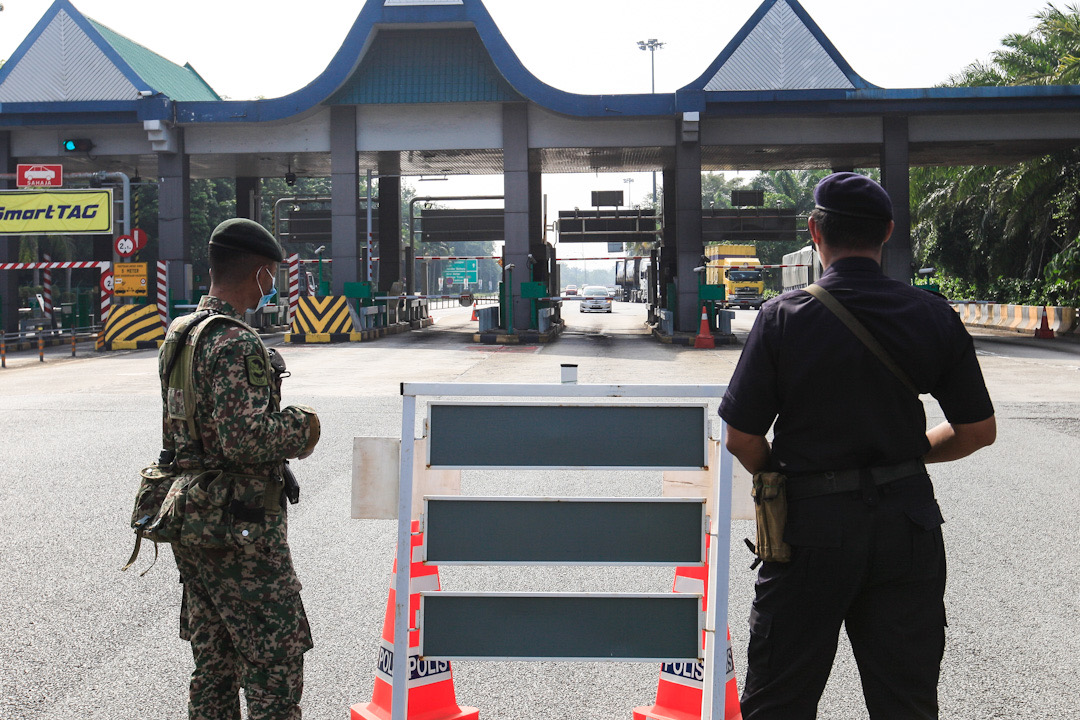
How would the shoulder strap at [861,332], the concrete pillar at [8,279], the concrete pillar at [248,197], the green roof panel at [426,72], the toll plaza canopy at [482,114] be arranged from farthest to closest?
the concrete pillar at [248,197], the concrete pillar at [8,279], the green roof panel at [426,72], the toll plaza canopy at [482,114], the shoulder strap at [861,332]

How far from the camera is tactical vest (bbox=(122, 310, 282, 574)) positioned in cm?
302

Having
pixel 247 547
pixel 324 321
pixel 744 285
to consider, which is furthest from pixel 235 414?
pixel 744 285

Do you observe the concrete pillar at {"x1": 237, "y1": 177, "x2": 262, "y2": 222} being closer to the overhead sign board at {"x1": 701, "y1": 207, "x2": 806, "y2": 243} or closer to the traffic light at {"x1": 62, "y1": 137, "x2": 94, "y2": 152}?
the traffic light at {"x1": 62, "y1": 137, "x2": 94, "y2": 152}

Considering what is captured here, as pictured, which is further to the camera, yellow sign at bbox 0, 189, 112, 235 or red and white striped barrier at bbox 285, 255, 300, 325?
red and white striped barrier at bbox 285, 255, 300, 325

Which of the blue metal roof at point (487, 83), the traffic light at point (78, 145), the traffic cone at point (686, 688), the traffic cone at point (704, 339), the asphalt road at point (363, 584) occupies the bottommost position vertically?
the asphalt road at point (363, 584)

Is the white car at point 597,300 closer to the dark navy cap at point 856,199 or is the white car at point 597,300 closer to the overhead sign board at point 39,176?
the overhead sign board at point 39,176

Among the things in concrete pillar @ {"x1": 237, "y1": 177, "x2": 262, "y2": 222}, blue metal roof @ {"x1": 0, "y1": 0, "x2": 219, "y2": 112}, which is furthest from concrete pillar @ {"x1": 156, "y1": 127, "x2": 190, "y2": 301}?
concrete pillar @ {"x1": 237, "y1": 177, "x2": 262, "y2": 222}

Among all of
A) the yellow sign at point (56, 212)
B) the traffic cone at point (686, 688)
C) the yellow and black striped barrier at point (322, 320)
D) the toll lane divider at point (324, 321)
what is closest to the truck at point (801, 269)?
the toll lane divider at point (324, 321)

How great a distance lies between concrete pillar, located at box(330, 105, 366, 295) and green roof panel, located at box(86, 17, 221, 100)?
495 centimetres

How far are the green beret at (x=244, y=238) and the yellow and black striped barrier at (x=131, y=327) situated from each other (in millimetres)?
22707

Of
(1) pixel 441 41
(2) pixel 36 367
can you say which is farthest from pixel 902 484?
(1) pixel 441 41

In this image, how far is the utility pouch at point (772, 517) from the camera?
279cm

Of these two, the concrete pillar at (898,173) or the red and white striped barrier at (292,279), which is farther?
the red and white striped barrier at (292,279)

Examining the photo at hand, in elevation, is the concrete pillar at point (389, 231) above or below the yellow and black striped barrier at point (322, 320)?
above
